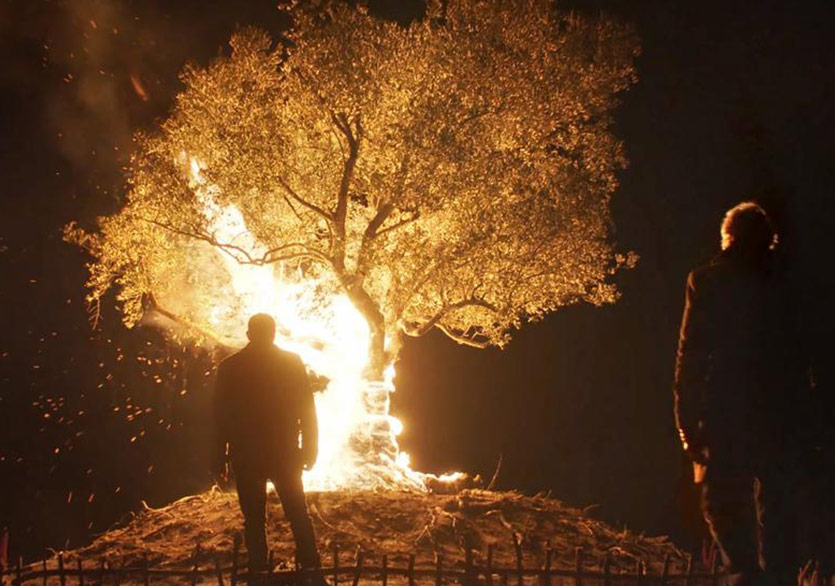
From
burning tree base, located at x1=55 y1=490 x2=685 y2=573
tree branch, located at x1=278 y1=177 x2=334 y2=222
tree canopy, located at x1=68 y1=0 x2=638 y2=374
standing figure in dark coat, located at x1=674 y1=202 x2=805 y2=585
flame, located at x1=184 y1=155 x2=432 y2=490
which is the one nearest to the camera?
standing figure in dark coat, located at x1=674 y1=202 x2=805 y2=585

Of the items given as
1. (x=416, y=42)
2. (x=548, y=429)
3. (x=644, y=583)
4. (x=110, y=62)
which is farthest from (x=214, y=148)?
(x=548, y=429)

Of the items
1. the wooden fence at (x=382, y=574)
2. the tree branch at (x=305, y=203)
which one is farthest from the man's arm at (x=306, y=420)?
the tree branch at (x=305, y=203)

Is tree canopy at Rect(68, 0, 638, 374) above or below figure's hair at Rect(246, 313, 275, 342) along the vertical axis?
above

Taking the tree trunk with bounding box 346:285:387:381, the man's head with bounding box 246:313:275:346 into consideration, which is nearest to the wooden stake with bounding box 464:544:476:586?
the man's head with bounding box 246:313:275:346

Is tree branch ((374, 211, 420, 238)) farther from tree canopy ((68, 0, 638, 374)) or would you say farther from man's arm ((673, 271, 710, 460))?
man's arm ((673, 271, 710, 460))

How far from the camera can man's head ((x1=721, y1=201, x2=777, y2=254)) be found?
6.99m

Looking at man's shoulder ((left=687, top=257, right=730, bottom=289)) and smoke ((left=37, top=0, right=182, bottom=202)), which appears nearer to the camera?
man's shoulder ((left=687, top=257, right=730, bottom=289))

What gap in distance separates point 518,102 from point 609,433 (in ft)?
78.6

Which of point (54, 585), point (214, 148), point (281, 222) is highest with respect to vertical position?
point (214, 148)

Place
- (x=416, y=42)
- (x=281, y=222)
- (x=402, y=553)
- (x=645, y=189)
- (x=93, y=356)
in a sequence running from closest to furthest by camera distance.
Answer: (x=402, y=553)
(x=416, y=42)
(x=281, y=222)
(x=93, y=356)
(x=645, y=189)

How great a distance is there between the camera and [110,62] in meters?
19.7

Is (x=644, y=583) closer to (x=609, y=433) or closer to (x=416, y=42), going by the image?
(x=416, y=42)

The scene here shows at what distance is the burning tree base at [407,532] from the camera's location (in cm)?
1259

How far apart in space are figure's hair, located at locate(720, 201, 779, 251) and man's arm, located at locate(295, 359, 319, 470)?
460 cm
